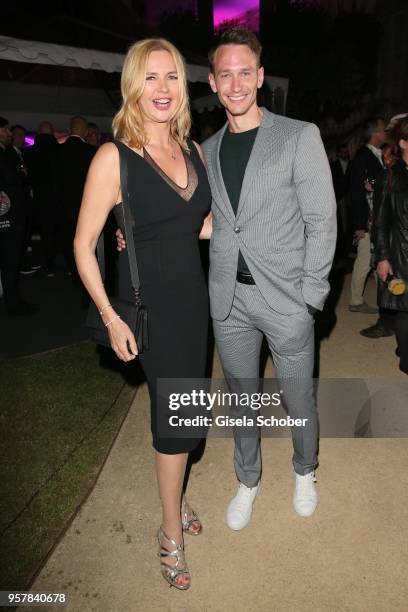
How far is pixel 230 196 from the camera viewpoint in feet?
7.50

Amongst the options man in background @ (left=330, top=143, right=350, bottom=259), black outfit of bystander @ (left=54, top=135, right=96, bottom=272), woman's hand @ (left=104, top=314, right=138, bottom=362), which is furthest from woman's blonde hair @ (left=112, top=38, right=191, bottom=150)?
man in background @ (left=330, top=143, right=350, bottom=259)

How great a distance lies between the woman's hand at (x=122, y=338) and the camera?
2008 millimetres

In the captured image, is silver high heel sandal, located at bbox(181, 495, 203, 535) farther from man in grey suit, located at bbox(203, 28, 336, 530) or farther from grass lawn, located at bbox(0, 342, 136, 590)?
grass lawn, located at bbox(0, 342, 136, 590)

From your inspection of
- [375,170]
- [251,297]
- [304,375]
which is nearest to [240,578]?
[304,375]

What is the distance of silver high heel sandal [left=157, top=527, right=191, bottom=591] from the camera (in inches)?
88.3

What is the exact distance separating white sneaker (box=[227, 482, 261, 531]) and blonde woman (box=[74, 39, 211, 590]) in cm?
41

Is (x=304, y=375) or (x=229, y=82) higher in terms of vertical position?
(x=229, y=82)

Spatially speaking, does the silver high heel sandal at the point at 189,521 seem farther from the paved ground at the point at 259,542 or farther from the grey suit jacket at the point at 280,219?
the grey suit jacket at the point at 280,219

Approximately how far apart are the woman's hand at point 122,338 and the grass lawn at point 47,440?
129 cm

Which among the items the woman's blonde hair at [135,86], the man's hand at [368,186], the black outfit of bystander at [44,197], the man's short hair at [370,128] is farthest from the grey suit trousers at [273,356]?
the black outfit of bystander at [44,197]

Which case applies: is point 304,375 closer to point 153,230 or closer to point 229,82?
point 153,230

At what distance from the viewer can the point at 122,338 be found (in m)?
2.02

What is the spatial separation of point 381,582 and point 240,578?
2.19 ft

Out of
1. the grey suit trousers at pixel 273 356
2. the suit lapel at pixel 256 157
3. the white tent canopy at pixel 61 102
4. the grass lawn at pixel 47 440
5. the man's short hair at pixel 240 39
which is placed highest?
the white tent canopy at pixel 61 102
